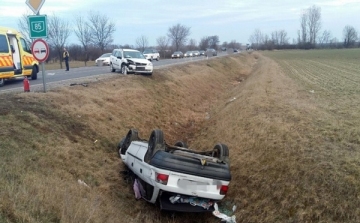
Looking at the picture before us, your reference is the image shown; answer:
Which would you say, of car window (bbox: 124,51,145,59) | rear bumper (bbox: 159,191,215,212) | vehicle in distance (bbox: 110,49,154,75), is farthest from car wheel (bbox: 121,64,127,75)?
rear bumper (bbox: 159,191,215,212)

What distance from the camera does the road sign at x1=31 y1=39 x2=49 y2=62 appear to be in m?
9.84

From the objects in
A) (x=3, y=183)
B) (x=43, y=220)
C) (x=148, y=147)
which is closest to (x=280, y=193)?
(x=148, y=147)

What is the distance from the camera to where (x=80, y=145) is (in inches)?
319

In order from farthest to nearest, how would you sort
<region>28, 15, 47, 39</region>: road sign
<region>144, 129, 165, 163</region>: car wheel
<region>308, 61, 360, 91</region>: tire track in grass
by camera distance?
<region>308, 61, 360, 91</region>: tire track in grass < <region>28, 15, 47, 39</region>: road sign < <region>144, 129, 165, 163</region>: car wheel

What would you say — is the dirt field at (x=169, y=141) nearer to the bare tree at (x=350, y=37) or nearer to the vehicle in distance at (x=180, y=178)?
the vehicle in distance at (x=180, y=178)

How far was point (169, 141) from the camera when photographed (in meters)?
11.5

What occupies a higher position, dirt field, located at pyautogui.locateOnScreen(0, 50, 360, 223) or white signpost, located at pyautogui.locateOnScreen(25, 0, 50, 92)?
white signpost, located at pyautogui.locateOnScreen(25, 0, 50, 92)

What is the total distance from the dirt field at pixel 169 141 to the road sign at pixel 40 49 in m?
Answer: 1.16

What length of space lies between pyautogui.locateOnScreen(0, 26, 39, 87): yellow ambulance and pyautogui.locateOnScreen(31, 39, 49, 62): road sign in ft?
19.0

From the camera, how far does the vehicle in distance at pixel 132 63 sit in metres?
19.3

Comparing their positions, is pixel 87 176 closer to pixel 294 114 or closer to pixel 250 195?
pixel 250 195

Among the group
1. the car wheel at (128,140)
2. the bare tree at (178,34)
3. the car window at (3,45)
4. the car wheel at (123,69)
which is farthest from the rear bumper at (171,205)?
the bare tree at (178,34)

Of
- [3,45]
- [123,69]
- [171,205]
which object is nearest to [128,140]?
[171,205]

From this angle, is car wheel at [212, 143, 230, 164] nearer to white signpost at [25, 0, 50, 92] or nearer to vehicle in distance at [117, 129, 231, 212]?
vehicle in distance at [117, 129, 231, 212]
